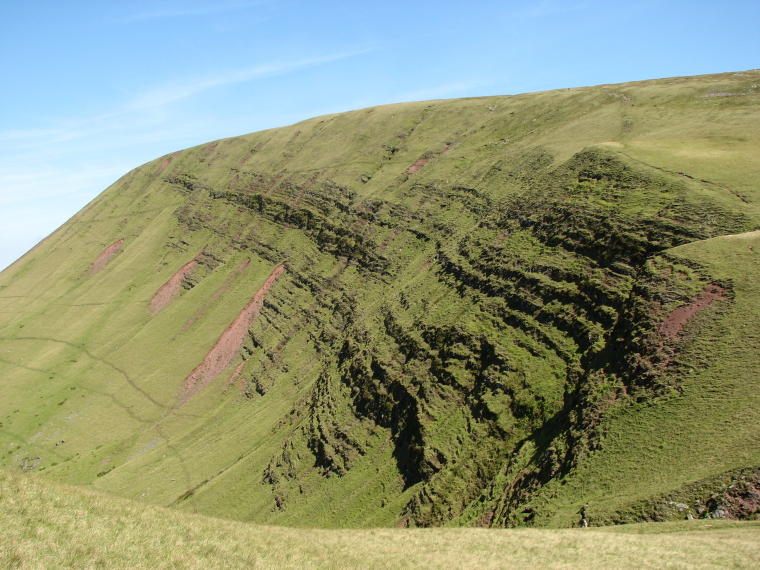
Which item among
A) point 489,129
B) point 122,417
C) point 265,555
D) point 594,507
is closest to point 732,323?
point 594,507

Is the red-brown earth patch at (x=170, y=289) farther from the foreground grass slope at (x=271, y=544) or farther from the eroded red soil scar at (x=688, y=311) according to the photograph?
the eroded red soil scar at (x=688, y=311)

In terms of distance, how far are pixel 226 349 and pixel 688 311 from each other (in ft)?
207

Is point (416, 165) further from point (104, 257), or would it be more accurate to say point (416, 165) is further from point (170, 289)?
point (104, 257)

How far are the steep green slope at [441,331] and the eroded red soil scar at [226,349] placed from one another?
0.37 meters

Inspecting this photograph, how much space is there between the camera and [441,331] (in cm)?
4397

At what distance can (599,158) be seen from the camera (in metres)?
46.9

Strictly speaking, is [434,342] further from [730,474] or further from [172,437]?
[172,437]

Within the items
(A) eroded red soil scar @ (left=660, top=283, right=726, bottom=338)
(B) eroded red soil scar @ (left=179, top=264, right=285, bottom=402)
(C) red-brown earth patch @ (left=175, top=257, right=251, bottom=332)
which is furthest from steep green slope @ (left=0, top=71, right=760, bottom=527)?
(C) red-brown earth patch @ (left=175, top=257, right=251, bottom=332)

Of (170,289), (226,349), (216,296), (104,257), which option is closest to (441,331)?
(226,349)

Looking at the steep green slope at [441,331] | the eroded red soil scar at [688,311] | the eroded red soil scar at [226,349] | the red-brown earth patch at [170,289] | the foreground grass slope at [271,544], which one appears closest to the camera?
the foreground grass slope at [271,544]

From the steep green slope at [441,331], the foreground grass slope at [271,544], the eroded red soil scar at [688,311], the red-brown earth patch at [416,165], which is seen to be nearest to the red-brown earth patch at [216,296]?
the steep green slope at [441,331]

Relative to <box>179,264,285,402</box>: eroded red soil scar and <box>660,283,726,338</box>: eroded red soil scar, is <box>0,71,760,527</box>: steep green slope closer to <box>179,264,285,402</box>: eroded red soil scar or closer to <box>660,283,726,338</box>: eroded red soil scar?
<box>660,283,726,338</box>: eroded red soil scar

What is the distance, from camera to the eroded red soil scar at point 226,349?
70.4 m

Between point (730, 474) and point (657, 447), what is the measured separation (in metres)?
3.53
